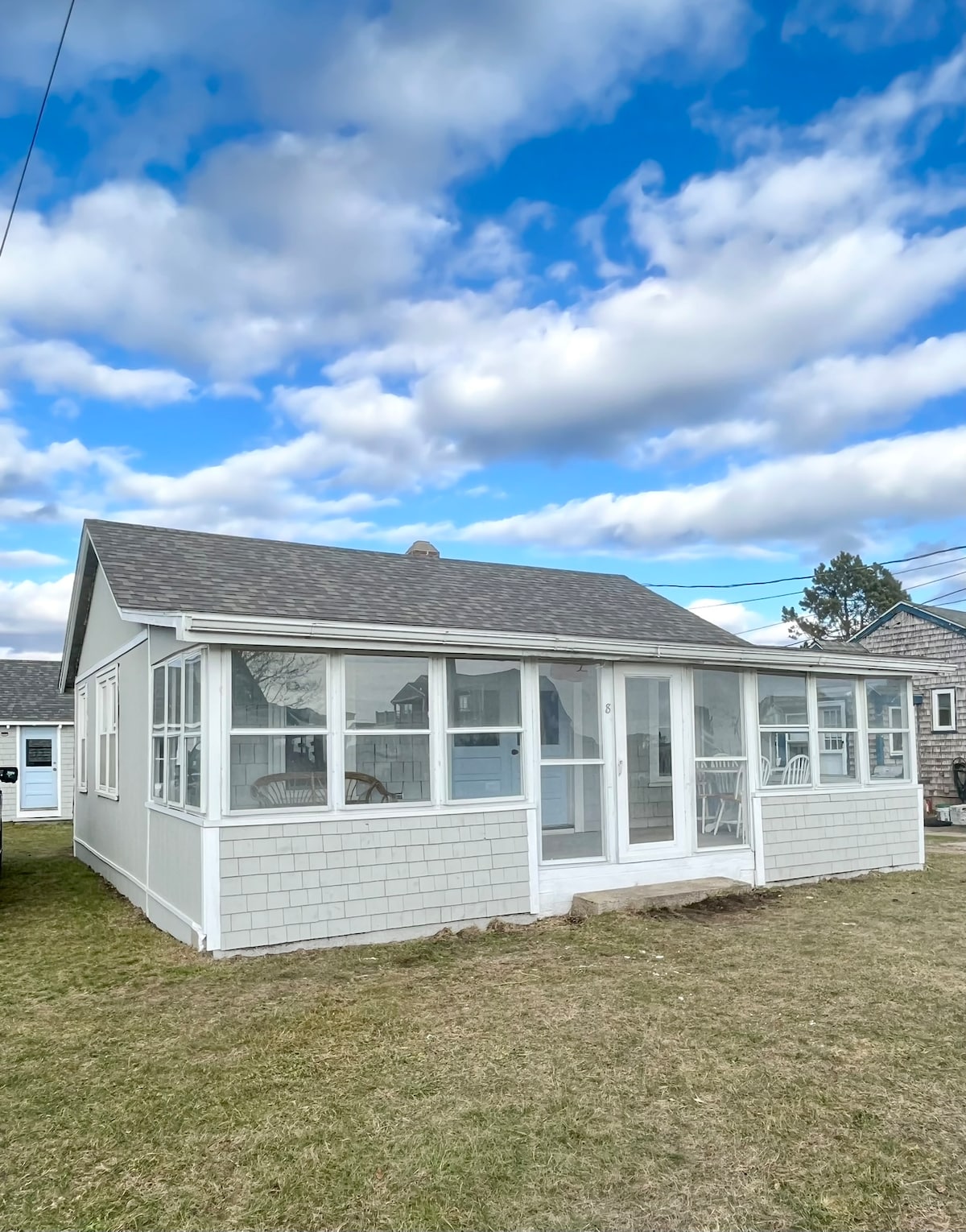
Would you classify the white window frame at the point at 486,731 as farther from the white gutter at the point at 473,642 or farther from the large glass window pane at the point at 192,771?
the large glass window pane at the point at 192,771

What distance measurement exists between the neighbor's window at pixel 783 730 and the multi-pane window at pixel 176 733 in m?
5.91

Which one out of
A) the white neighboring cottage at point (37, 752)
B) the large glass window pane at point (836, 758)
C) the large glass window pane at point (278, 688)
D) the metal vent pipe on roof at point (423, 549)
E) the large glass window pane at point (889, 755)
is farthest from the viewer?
the white neighboring cottage at point (37, 752)

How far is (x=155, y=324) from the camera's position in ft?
37.4

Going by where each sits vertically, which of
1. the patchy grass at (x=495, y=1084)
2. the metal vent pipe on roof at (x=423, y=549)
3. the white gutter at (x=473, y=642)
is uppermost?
the metal vent pipe on roof at (x=423, y=549)

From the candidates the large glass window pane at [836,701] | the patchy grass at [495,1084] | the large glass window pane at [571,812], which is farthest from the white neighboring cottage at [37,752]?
the large glass window pane at [836,701]

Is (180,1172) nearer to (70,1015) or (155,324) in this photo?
(70,1015)

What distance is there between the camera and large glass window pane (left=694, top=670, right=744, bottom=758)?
31.0 feet

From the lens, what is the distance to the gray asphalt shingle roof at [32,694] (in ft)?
65.3

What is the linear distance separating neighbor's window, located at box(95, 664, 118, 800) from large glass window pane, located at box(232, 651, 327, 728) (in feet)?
14.7

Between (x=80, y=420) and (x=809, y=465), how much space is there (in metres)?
18.8

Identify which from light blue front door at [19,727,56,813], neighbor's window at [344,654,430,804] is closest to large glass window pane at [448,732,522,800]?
neighbor's window at [344,654,430,804]

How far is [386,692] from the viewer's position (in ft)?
25.2

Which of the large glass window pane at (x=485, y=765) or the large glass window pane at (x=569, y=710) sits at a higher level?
the large glass window pane at (x=569, y=710)

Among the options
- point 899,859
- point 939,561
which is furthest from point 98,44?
point 939,561
